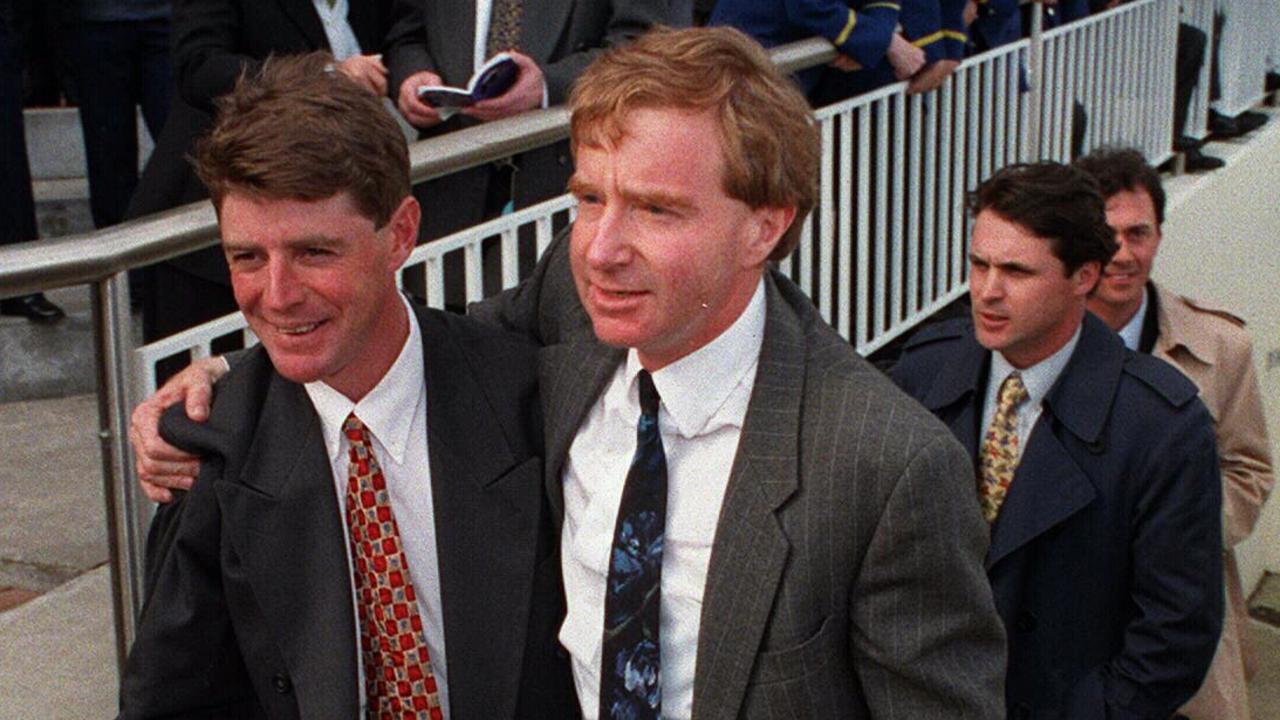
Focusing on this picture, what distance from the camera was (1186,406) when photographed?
3.49 meters

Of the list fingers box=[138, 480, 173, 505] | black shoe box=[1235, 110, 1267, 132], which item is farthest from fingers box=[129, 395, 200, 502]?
black shoe box=[1235, 110, 1267, 132]

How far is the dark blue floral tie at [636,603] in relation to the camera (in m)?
2.26

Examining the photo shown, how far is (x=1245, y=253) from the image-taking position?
368 inches

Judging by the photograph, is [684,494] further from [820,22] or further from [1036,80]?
[1036,80]

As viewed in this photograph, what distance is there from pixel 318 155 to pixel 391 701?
0.73 metres

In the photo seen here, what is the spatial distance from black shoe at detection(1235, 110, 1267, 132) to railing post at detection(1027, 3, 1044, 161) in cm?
383

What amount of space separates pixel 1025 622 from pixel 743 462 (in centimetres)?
A: 149

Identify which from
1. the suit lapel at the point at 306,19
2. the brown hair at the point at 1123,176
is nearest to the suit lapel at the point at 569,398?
the suit lapel at the point at 306,19

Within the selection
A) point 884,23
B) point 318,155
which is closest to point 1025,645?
point 318,155

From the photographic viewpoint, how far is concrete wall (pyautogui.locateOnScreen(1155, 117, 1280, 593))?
825cm

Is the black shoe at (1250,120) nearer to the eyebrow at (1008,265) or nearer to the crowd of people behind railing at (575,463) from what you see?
the eyebrow at (1008,265)

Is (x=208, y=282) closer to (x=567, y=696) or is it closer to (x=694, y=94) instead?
(x=567, y=696)

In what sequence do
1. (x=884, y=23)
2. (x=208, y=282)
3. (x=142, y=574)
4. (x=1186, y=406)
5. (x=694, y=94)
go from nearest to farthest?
1. (x=694, y=94)
2. (x=142, y=574)
3. (x=1186, y=406)
4. (x=208, y=282)
5. (x=884, y=23)

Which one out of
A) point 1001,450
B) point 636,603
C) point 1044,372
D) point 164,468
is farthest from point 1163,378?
point 164,468
